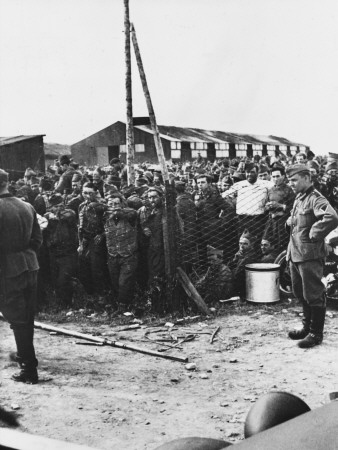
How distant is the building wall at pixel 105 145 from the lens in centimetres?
2581

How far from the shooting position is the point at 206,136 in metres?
28.6

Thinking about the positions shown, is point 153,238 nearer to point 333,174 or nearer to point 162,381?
point 162,381

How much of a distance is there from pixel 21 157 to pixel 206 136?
16927 mm

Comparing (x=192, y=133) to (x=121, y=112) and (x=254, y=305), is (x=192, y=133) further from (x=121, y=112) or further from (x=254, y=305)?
(x=254, y=305)

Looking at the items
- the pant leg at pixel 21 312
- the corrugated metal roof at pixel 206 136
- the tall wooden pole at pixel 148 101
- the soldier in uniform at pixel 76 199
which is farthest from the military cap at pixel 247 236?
the corrugated metal roof at pixel 206 136

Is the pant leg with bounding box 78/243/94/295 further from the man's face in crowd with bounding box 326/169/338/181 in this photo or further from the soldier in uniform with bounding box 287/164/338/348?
the man's face in crowd with bounding box 326/169/338/181

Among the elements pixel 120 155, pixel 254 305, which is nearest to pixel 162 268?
pixel 254 305

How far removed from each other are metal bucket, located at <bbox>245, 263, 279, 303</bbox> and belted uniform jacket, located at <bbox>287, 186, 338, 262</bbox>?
1.06 metres

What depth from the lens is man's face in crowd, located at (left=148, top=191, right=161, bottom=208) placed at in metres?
6.14

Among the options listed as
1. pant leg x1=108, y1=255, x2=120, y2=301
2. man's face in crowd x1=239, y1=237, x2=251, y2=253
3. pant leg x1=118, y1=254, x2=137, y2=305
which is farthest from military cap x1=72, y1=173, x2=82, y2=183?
man's face in crowd x1=239, y1=237, x2=251, y2=253

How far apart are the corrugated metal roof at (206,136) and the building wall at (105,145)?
685 mm

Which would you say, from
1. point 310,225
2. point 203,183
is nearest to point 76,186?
point 203,183

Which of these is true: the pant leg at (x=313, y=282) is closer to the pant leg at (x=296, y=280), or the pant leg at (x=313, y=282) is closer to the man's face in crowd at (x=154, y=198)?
the pant leg at (x=296, y=280)

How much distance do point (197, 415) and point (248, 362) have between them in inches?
43.3
